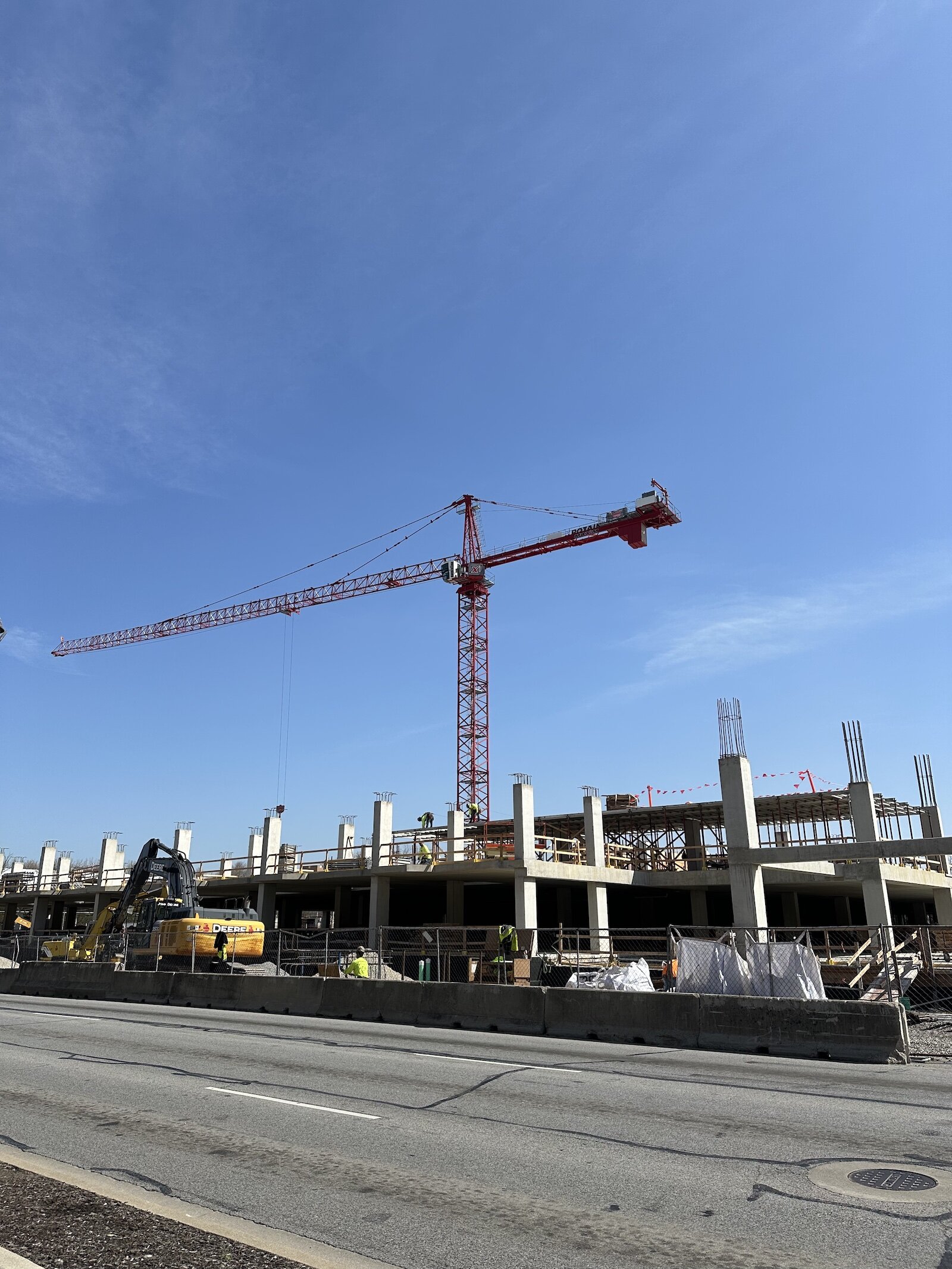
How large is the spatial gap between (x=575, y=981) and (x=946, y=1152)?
13.8m

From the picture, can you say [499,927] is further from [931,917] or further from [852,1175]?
[931,917]

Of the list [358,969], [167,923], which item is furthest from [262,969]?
[358,969]

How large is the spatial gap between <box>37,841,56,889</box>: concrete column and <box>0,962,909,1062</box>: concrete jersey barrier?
40388 mm

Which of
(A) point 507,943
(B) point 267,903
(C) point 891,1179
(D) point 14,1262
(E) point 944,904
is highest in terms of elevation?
(B) point 267,903

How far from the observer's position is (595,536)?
254ft

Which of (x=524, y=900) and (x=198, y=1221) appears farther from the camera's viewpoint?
(x=524, y=900)

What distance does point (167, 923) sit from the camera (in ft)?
101

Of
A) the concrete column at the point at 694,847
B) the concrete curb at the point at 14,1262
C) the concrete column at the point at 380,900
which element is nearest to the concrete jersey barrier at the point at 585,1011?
the concrete curb at the point at 14,1262

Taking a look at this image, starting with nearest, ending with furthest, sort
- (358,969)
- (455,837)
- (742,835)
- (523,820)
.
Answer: (358,969) < (742,835) < (523,820) < (455,837)

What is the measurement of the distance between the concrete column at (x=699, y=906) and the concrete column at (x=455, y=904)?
11.0 meters

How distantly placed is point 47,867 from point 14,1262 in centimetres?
6400

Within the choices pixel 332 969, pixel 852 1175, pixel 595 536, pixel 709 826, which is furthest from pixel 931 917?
pixel 852 1175

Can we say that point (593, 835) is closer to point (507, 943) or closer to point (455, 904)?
point (455, 904)

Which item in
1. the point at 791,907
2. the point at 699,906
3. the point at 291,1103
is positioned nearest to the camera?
the point at 291,1103
